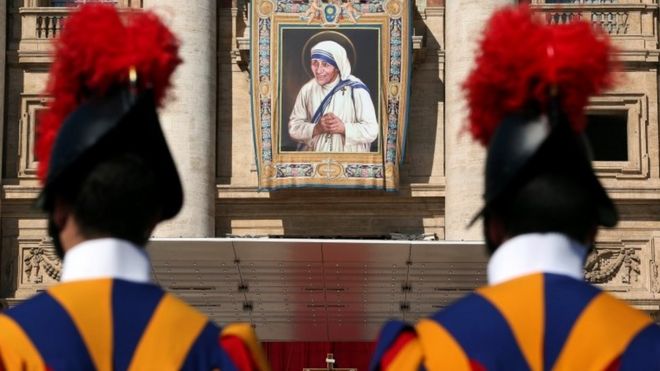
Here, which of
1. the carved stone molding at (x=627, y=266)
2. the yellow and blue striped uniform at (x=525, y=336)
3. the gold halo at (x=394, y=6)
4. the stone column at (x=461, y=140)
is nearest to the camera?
the yellow and blue striped uniform at (x=525, y=336)

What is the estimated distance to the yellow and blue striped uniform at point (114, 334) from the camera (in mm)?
3969

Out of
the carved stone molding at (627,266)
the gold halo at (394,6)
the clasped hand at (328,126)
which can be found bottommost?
the carved stone molding at (627,266)

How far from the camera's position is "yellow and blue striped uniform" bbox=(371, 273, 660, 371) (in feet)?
12.9

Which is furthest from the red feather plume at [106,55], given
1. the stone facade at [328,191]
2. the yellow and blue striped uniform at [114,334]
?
the stone facade at [328,191]

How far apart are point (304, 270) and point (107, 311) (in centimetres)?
1616

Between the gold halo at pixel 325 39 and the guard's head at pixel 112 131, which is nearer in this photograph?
the guard's head at pixel 112 131

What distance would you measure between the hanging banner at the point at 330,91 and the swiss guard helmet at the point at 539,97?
1933cm

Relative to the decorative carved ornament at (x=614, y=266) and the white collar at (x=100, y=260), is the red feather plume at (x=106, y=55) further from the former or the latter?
the decorative carved ornament at (x=614, y=266)

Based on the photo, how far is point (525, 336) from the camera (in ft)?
13.0

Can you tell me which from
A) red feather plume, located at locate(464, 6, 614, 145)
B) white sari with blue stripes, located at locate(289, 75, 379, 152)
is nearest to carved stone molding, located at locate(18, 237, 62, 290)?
white sari with blue stripes, located at locate(289, 75, 379, 152)

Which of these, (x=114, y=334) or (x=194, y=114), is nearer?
(x=114, y=334)

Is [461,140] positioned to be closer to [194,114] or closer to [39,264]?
[194,114]

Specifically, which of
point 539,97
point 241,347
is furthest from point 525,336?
point 241,347

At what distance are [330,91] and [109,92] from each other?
19.4 m
